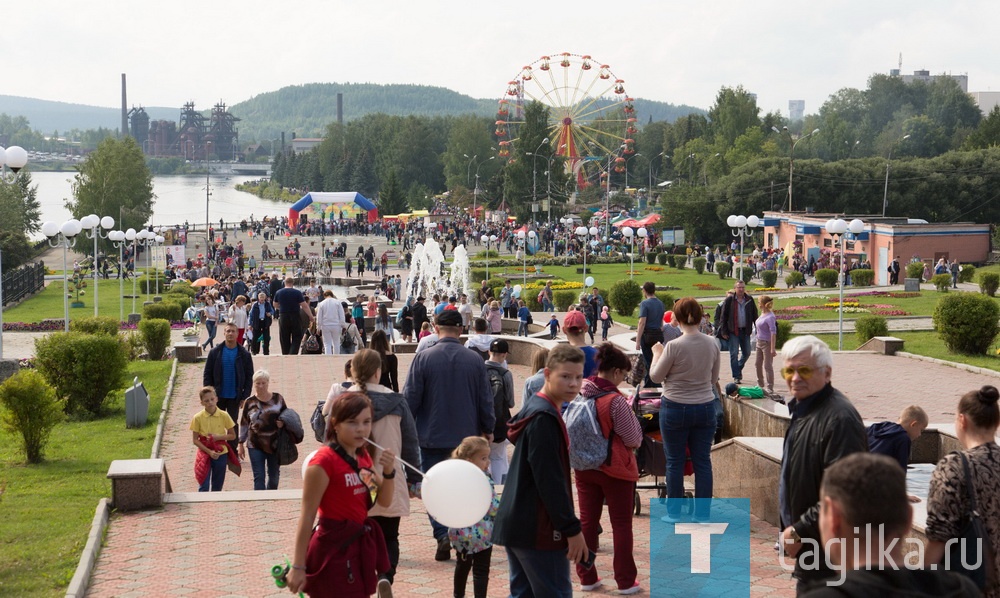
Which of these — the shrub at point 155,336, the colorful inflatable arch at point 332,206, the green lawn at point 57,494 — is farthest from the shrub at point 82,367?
the colorful inflatable arch at point 332,206

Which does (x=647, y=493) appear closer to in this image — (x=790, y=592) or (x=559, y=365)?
(x=790, y=592)

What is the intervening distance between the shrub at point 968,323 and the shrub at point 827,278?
70.4 feet

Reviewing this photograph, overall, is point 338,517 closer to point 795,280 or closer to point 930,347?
point 930,347

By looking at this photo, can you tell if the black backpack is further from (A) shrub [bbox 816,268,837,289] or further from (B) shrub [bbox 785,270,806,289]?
(B) shrub [bbox 785,270,806,289]

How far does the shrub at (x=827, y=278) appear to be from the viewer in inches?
1542

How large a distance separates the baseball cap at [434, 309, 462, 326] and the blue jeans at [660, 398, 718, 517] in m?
1.35

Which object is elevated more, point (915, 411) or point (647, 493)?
point (915, 411)

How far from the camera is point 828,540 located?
2.81 metres

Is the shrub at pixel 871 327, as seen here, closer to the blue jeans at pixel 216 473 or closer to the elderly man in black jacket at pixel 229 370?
the elderly man in black jacket at pixel 229 370

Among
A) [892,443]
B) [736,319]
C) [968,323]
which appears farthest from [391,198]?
[892,443]

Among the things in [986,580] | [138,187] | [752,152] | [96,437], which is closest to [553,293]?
[96,437]

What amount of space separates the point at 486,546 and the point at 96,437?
754cm

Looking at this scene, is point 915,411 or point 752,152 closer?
point 915,411

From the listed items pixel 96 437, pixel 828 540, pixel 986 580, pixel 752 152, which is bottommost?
pixel 96 437
